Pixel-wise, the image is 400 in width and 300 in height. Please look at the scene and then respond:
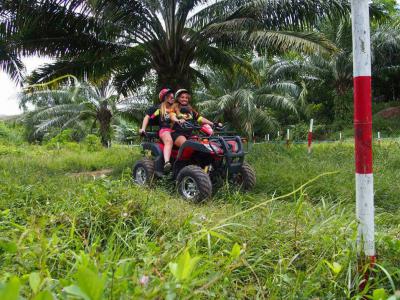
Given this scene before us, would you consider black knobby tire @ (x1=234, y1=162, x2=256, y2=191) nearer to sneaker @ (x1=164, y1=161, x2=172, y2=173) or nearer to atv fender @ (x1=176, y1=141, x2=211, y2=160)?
atv fender @ (x1=176, y1=141, x2=211, y2=160)

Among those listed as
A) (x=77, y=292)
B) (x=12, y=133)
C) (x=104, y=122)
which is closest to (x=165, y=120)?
(x=77, y=292)

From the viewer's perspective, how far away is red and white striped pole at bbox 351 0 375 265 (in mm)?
2248

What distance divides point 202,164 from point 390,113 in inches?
984

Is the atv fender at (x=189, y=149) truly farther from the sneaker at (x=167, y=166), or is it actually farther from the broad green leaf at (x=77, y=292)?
the broad green leaf at (x=77, y=292)

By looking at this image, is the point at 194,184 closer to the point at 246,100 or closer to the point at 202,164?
the point at 202,164

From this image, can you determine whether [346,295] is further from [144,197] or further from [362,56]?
[144,197]

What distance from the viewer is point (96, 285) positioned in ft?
3.33

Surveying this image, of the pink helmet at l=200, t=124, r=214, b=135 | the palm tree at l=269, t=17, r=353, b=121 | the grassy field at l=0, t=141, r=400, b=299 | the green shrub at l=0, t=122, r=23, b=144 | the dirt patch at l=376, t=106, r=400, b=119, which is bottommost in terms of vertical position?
the grassy field at l=0, t=141, r=400, b=299

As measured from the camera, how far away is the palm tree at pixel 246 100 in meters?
19.1

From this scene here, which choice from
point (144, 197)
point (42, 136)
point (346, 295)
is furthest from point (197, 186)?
point (42, 136)

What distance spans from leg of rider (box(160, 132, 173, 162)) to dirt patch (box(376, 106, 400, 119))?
24.5 meters

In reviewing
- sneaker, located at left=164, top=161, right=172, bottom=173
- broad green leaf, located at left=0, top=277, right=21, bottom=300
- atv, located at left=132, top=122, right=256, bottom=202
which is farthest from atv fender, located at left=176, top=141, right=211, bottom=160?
broad green leaf, located at left=0, top=277, right=21, bottom=300

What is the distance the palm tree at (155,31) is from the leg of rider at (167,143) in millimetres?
2718

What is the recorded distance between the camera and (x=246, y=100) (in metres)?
18.4
